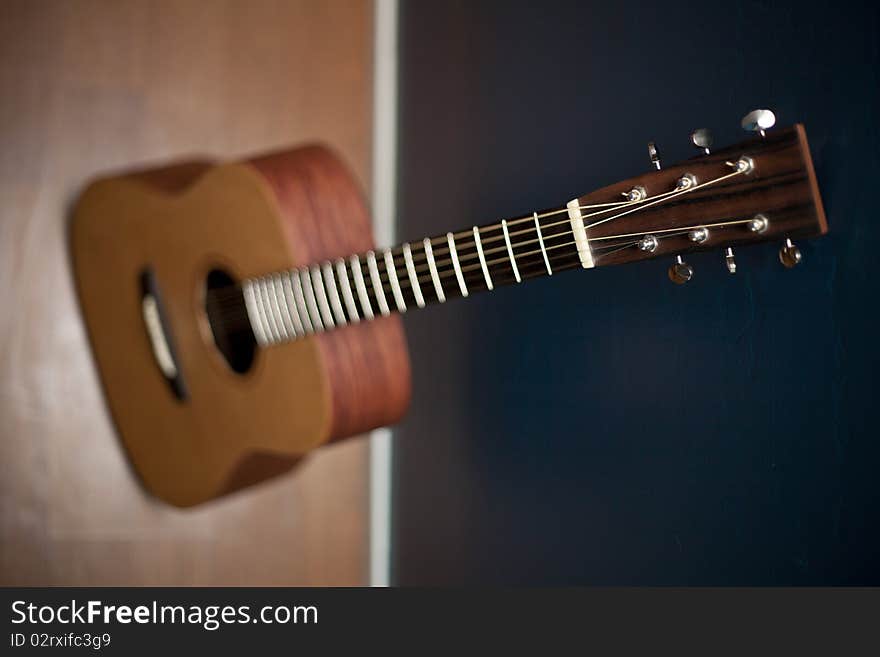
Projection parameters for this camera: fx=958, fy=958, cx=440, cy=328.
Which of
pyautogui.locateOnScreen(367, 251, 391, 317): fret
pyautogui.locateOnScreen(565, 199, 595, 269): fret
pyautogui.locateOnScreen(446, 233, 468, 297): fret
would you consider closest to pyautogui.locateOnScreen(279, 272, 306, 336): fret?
pyautogui.locateOnScreen(367, 251, 391, 317): fret

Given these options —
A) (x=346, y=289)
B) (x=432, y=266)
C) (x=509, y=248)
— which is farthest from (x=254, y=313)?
(x=509, y=248)

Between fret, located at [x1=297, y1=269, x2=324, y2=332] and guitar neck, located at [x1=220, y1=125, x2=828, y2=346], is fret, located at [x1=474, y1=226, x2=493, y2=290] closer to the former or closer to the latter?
guitar neck, located at [x1=220, y1=125, x2=828, y2=346]

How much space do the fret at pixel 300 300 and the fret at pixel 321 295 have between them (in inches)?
0.6

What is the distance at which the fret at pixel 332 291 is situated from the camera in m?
1.10

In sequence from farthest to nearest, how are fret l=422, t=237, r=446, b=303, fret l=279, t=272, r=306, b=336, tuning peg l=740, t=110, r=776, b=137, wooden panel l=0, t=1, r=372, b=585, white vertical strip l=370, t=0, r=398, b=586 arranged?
white vertical strip l=370, t=0, r=398, b=586
wooden panel l=0, t=1, r=372, b=585
fret l=279, t=272, r=306, b=336
fret l=422, t=237, r=446, b=303
tuning peg l=740, t=110, r=776, b=137

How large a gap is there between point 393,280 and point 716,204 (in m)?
0.37

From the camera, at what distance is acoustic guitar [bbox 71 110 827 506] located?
0.83 metres

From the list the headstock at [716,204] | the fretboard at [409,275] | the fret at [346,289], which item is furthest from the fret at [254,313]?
the headstock at [716,204]

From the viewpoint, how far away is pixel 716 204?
32.6 inches

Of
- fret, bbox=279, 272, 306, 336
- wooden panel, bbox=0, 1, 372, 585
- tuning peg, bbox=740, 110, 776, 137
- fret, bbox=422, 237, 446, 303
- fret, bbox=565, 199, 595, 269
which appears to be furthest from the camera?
wooden panel, bbox=0, 1, 372, 585

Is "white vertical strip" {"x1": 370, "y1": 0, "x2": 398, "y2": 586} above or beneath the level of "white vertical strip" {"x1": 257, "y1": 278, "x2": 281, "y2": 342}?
above

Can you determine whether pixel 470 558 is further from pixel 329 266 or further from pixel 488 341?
pixel 329 266

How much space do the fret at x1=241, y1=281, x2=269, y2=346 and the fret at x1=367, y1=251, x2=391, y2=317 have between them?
0.16 meters

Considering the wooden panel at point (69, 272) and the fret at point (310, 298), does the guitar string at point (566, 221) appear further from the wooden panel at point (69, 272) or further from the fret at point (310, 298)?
the wooden panel at point (69, 272)
